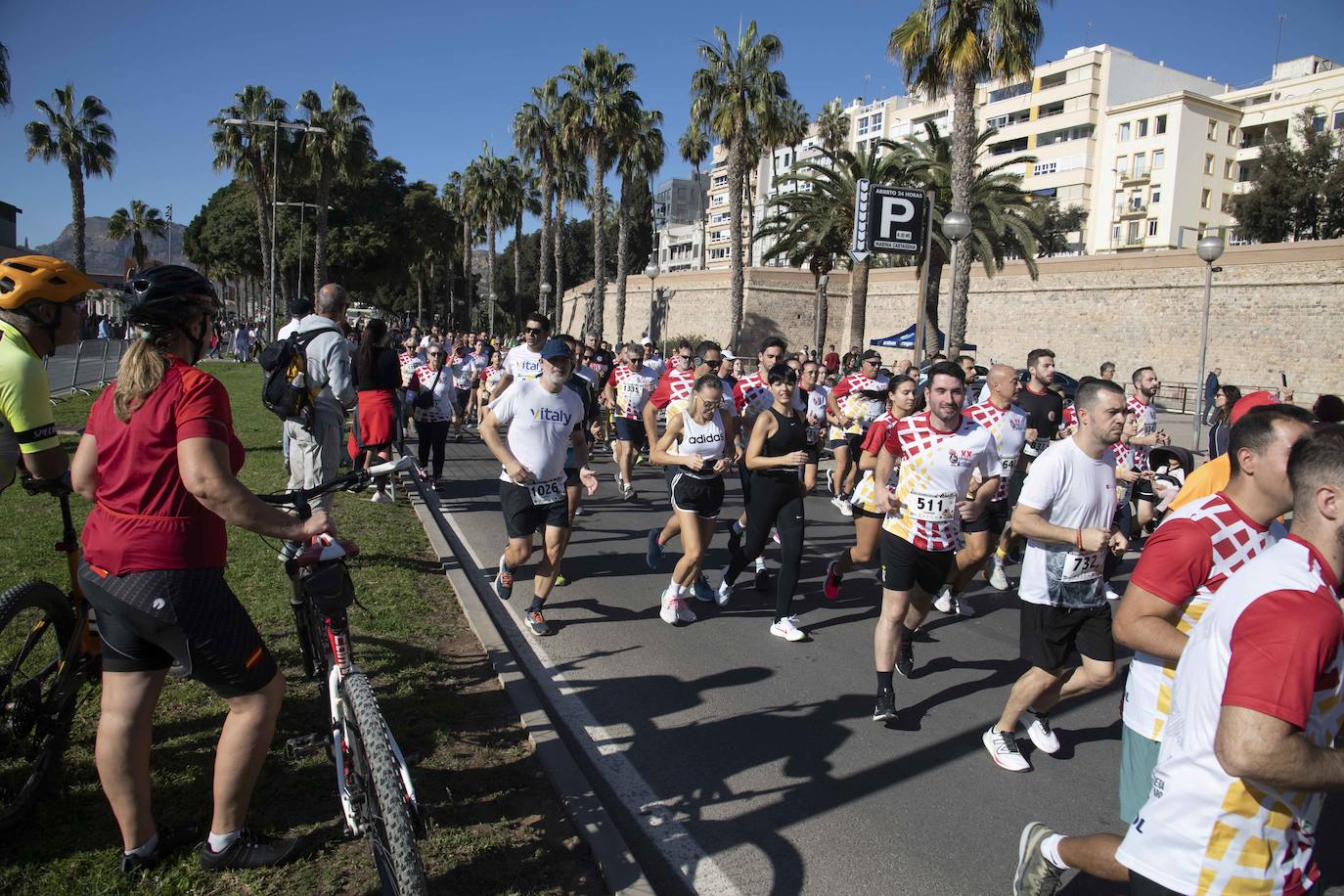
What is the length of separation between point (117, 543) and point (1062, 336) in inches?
1711

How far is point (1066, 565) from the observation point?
4309 mm

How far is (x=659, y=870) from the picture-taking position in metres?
3.44

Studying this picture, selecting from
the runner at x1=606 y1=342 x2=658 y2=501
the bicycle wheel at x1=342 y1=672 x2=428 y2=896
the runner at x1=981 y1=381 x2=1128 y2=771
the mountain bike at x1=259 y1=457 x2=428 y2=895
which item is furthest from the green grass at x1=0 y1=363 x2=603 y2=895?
the runner at x1=606 y1=342 x2=658 y2=501

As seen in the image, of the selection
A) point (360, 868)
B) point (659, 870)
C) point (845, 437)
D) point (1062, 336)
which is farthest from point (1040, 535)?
point (1062, 336)

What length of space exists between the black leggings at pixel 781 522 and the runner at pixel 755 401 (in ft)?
2.30

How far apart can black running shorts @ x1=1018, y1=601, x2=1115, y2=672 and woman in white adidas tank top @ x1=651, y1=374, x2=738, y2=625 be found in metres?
2.68

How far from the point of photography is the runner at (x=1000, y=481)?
6.69 metres

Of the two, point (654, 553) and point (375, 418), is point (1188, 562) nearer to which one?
point (654, 553)

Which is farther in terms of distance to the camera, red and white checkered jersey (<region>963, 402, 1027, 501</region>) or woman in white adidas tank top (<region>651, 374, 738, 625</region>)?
red and white checkered jersey (<region>963, 402, 1027, 501</region>)

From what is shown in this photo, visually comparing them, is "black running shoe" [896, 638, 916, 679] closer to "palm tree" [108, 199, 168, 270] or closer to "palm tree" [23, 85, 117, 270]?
"palm tree" [23, 85, 117, 270]

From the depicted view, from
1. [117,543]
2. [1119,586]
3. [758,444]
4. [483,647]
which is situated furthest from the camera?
[1119,586]

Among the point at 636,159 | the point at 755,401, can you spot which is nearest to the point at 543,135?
the point at 636,159

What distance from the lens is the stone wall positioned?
105 ft

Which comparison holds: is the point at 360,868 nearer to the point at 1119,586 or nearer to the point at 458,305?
the point at 1119,586
